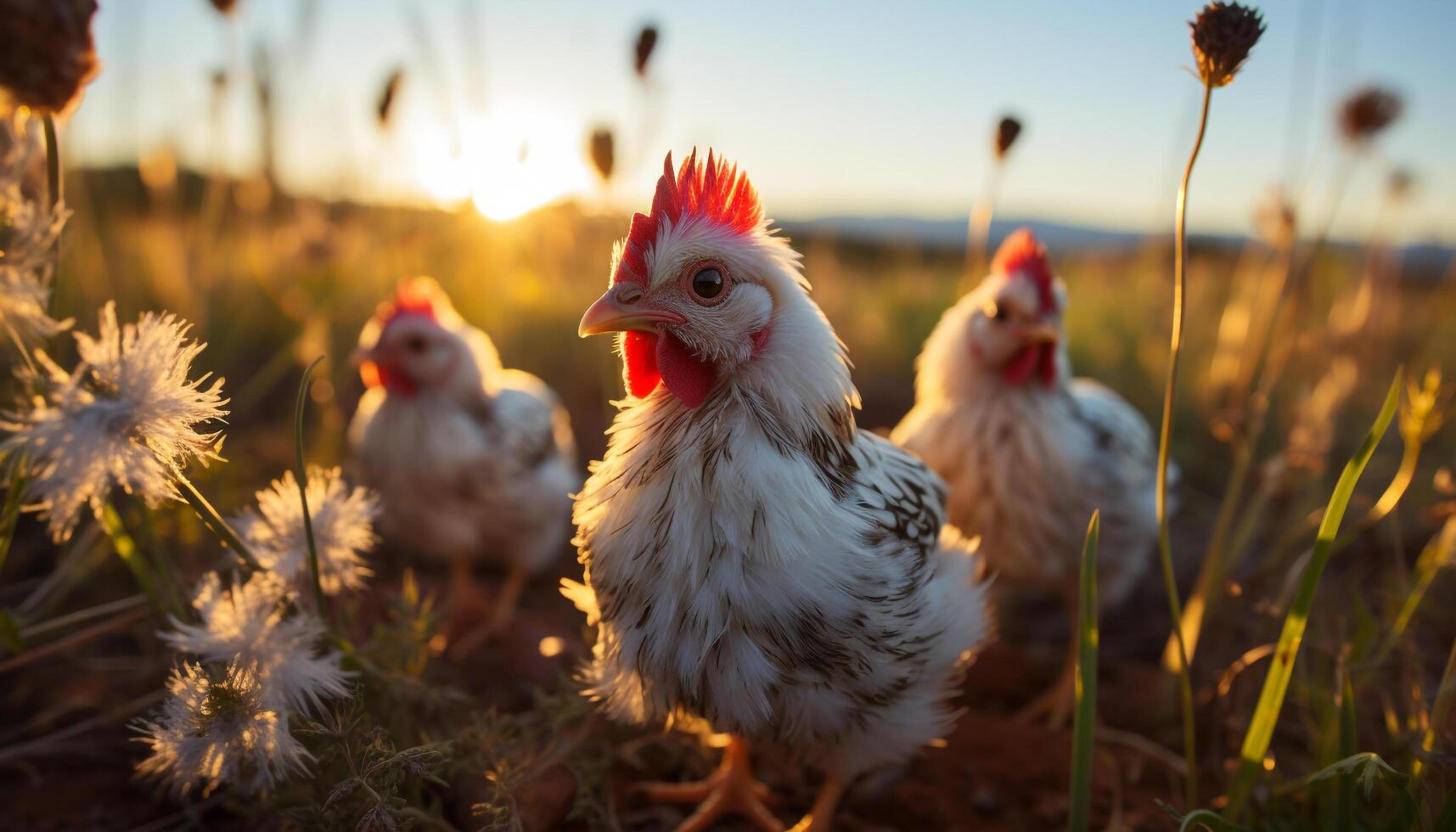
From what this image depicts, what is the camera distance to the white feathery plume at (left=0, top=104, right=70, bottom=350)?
1421 millimetres

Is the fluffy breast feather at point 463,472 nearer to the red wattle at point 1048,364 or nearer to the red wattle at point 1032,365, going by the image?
the red wattle at point 1032,365

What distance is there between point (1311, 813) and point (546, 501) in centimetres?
292

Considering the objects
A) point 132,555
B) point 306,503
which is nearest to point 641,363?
point 306,503

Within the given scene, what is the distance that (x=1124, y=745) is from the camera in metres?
2.62

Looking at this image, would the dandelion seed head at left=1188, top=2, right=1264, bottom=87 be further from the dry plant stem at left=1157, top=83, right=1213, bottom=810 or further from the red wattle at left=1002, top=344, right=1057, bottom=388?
the red wattle at left=1002, top=344, right=1057, bottom=388

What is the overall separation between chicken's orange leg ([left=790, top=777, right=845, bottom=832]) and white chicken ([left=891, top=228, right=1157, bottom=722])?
1.08m

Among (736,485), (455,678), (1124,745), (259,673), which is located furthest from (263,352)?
(1124,745)

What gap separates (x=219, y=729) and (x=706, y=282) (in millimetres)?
1255

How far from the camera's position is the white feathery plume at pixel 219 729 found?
55.6 inches

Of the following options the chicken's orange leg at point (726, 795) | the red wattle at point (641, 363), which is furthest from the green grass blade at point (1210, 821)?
the red wattle at point (641, 363)

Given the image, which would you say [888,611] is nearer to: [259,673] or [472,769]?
[472,769]

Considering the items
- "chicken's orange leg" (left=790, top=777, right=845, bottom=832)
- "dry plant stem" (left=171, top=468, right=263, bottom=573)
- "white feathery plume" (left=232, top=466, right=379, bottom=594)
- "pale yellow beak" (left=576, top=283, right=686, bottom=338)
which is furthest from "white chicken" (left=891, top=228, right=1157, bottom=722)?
"dry plant stem" (left=171, top=468, right=263, bottom=573)

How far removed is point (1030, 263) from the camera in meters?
2.97

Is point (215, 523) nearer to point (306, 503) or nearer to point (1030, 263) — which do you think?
point (306, 503)
